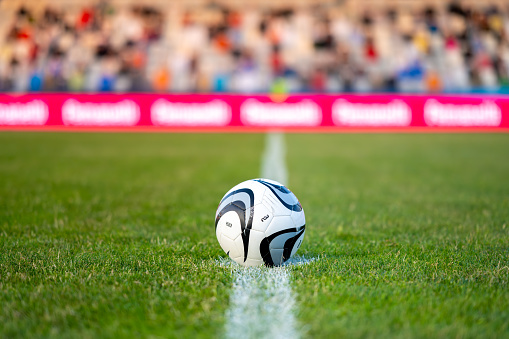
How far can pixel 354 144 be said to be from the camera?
13.7 metres

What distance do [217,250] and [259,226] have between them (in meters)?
0.65

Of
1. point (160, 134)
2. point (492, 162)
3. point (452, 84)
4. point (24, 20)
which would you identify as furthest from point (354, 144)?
point (24, 20)

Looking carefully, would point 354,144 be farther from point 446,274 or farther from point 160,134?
point 446,274

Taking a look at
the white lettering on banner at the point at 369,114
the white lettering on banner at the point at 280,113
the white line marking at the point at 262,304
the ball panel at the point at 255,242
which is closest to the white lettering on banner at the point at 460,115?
the white lettering on banner at the point at 369,114

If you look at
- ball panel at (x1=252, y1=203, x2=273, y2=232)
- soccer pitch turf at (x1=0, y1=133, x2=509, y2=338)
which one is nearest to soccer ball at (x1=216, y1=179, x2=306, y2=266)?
ball panel at (x1=252, y1=203, x2=273, y2=232)

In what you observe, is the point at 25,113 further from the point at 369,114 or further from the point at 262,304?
the point at 262,304

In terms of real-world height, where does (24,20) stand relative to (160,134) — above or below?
above

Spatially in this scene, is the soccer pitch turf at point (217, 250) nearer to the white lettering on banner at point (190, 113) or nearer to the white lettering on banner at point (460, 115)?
the white lettering on banner at point (190, 113)

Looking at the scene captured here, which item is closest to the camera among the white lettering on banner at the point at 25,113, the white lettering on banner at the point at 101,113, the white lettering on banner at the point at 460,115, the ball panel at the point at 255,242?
the ball panel at the point at 255,242

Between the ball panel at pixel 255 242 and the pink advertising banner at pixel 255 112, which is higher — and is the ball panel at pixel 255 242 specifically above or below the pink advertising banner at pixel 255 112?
below

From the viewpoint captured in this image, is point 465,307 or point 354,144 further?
point 354,144

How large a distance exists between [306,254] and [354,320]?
1243mm

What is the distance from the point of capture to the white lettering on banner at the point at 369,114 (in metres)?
18.4

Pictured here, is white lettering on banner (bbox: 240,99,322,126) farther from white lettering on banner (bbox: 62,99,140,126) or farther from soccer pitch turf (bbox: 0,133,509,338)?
soccer pitch turf (bbox: 0,133,509,338)
